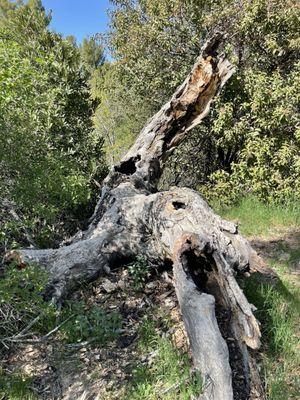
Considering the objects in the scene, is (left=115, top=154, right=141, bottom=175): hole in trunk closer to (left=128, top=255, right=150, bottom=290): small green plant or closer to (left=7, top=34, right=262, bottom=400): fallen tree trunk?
(left=7, top=34, right=262, bottom=400): fallen tree trunk

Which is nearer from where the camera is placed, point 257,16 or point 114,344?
point 114,344

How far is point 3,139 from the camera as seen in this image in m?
3.36

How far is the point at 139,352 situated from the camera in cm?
308

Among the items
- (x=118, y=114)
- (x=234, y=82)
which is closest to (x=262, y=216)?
(x=234, y=82)

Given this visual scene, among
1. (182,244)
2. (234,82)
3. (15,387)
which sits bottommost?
(15,387)

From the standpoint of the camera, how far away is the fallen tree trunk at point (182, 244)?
2586 mm

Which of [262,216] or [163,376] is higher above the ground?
[262,216]

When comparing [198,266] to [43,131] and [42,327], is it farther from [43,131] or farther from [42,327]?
Result: [43,131]

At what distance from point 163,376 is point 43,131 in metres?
3.21

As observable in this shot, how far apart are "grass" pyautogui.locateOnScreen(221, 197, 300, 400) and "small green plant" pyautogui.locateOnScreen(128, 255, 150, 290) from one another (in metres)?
0.96

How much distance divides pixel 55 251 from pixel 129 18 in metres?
6.22

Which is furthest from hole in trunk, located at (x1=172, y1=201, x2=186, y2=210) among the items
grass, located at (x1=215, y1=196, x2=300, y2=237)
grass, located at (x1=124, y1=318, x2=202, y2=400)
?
grass, located at (x1=215, y1=196, x2=300, y2=237)

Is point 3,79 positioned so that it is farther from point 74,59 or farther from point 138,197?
point 74,59

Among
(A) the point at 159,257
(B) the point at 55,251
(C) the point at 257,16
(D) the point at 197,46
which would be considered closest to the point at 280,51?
(C) the point at 257,16
